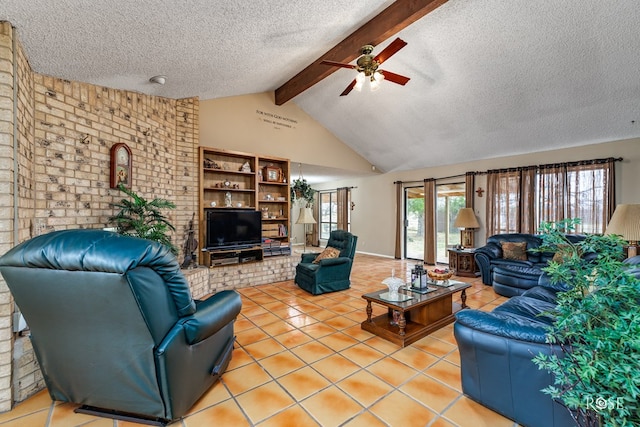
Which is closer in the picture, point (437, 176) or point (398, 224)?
point (437, 176)

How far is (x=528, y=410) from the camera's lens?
1664 millimetres

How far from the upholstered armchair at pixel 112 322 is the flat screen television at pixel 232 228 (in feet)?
9.24

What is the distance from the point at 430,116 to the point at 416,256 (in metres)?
3.93

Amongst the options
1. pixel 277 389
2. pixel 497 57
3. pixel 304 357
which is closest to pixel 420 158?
pixel 497 57

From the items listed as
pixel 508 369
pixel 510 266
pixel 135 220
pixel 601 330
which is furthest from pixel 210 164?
pixel 510 266

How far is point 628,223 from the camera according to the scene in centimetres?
271

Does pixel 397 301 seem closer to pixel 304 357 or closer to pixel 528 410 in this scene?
pixel 304 357

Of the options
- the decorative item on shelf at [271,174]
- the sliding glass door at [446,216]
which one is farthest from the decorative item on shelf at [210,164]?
the sliding glass door at [446,216]

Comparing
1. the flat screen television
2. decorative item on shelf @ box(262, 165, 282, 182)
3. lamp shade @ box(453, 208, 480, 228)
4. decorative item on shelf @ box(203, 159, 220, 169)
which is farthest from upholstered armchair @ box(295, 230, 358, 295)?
lamp shade @ box(453, 208, 480, 228)

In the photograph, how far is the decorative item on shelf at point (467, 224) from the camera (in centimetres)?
602

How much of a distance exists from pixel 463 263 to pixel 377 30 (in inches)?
182

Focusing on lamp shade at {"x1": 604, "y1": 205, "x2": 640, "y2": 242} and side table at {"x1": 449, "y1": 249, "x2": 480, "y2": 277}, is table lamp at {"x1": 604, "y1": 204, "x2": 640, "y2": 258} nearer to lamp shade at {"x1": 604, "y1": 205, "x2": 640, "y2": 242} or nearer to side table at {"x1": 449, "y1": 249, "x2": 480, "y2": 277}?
lamp shade at {"x1": 604, "y1": 205, "x2": 640, "y2": 242}

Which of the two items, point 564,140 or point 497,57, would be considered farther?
point 564,140

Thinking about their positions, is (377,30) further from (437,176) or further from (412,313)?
(437,176)
